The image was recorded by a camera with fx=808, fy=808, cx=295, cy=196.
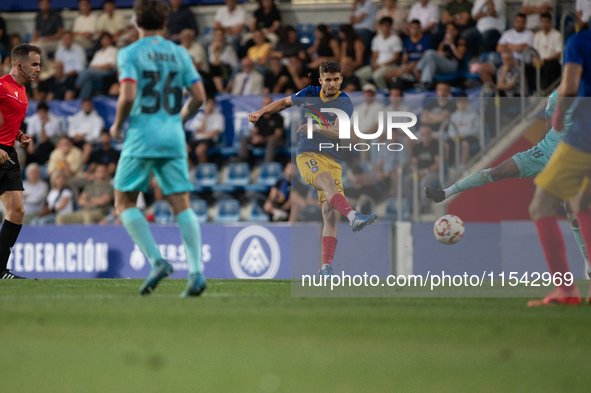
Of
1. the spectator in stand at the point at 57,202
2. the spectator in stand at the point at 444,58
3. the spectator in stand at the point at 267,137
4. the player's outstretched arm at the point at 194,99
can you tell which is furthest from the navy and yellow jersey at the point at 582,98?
the spectator in stand at the point at 57,202

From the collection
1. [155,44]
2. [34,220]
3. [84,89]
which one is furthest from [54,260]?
[155,44]

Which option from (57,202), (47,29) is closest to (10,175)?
(57,202)

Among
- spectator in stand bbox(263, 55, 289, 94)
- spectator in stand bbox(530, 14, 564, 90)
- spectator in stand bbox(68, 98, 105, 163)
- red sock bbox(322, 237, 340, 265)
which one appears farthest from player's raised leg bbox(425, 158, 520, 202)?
spectator in stand bbox(68, 98, 105, 163)

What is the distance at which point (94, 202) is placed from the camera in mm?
14164

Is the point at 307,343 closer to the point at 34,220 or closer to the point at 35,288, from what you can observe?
the point at 35,288

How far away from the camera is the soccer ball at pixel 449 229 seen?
6945 millimetres

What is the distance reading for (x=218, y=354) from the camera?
3.59 metres

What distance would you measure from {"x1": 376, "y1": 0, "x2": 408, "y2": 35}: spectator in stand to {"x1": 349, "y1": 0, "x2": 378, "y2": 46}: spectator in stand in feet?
0.52

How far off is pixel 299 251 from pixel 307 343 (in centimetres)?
337

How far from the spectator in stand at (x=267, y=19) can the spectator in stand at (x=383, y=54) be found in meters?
2.34

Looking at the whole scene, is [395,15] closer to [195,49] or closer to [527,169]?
[195,49]

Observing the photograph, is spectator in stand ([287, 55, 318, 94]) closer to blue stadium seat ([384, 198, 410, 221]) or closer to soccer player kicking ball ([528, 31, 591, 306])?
blue stadium seat ([384, 198, 410, 221])

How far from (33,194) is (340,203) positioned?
900 cm

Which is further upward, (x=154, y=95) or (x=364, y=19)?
(x=364, y=19)
